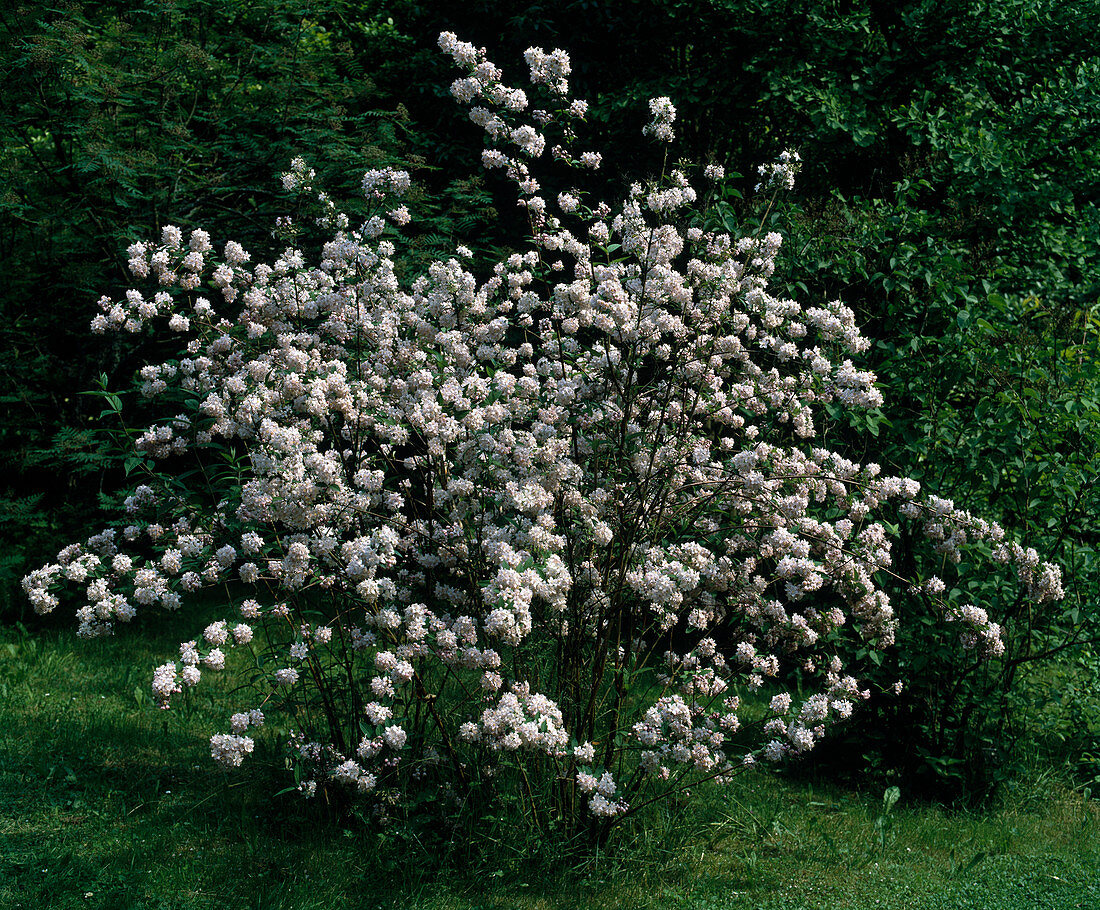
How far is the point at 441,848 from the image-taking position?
4.03m

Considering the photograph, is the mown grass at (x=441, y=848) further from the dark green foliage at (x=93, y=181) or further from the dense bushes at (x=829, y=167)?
the dark green foliage at (x=93, y=181)

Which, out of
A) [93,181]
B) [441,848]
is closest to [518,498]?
[441,848]

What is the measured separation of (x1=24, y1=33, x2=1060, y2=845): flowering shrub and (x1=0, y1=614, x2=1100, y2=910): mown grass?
27 centimetres

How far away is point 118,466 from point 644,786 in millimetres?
5345

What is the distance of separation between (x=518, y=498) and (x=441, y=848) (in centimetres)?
172

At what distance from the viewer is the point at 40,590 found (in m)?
3.72

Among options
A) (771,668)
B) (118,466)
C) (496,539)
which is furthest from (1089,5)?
(118,466)

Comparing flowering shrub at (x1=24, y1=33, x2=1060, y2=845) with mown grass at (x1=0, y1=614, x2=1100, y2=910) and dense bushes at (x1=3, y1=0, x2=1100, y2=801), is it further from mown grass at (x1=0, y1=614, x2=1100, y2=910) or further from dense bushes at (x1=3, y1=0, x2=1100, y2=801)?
dense bushes at (x1=3, y1=0, x2=1100, y2=801)

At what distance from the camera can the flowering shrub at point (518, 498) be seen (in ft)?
12.1

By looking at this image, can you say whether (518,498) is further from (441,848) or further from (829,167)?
(829,167)

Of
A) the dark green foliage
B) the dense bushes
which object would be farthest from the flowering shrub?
the dark green foliage

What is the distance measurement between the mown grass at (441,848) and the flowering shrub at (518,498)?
0.89 ft

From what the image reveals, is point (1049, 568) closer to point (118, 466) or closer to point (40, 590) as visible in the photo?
point (40, 590)

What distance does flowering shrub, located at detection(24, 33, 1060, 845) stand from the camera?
370cm
